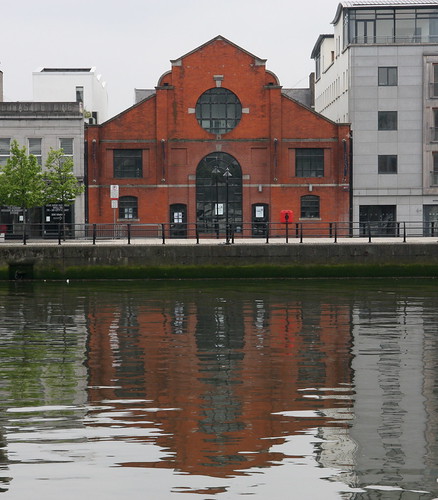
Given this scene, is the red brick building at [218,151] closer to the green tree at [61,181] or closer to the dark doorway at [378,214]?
the dark doorway at [378,214]

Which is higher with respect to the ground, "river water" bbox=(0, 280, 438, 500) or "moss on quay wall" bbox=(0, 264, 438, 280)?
"moss on quay wall" bbox=(0, 264, 438, 280)

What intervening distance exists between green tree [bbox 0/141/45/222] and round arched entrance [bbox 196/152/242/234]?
10308 mm

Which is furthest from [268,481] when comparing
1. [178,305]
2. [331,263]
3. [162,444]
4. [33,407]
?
[331,263]

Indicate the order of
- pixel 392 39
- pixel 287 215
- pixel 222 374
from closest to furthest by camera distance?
1. pixel 222 374
2. pixel 287 215
3. pixel 392 39

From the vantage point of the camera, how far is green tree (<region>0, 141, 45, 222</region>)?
56812 millimetres

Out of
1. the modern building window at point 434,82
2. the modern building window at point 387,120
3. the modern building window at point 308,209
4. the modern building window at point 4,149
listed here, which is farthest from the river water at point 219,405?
the modern building window at point 434,82

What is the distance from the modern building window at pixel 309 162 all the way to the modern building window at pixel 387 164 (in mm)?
4191

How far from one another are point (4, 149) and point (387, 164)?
23.3 m

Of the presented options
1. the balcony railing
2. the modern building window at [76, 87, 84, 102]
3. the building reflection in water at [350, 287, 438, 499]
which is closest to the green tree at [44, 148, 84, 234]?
the balcony railing

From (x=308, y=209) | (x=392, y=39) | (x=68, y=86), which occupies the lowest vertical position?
(x=308, y=209)

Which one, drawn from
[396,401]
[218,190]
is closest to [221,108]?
[218,190]

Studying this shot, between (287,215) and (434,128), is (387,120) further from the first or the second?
(287,215)

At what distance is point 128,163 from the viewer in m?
63.1

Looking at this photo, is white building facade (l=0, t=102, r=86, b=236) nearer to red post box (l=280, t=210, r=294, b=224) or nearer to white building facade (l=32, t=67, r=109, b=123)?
red post box (l=280, t=210, r=294, b=224)
